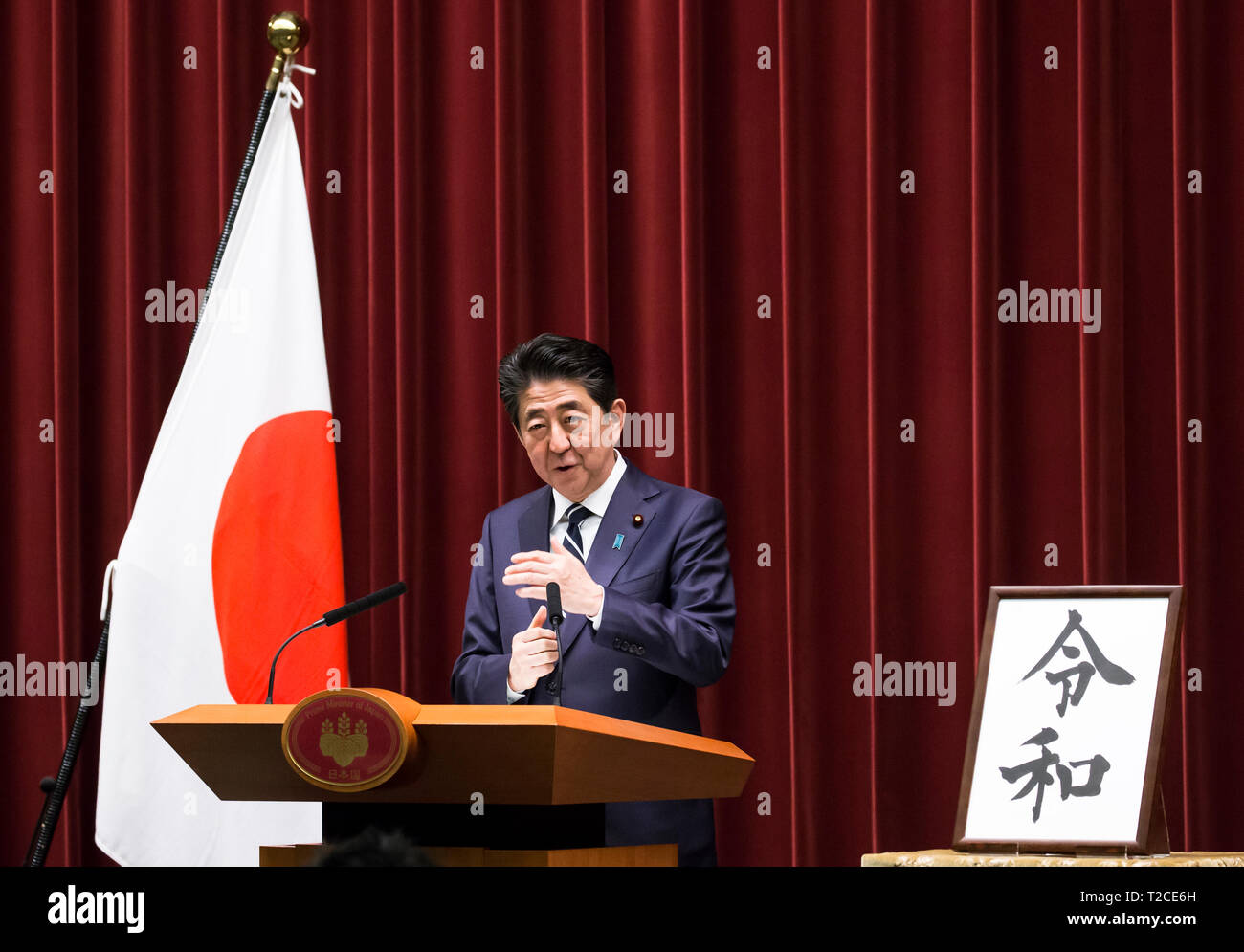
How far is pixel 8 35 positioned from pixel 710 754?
2.71 metres

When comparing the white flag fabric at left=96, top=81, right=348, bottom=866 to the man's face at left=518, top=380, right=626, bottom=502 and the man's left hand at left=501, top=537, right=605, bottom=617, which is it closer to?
the man's face at left=518, top=380, right=626, bottom=502

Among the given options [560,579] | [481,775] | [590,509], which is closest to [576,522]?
[590,509]

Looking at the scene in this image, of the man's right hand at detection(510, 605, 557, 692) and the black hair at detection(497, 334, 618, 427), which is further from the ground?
the black hair at detection(497, 334, 618, 427)

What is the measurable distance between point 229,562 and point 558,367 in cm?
87

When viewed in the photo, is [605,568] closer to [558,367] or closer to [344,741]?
[558,367]

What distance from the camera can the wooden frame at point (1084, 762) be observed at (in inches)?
57.6

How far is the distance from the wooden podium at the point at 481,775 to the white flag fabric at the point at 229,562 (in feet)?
3.83

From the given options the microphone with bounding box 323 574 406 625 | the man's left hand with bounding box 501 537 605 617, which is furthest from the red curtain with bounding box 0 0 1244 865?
the microphone with bounding box 323 574 406 625

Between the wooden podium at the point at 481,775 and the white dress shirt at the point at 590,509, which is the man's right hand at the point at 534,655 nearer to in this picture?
the wooden podium at the point at 481,775

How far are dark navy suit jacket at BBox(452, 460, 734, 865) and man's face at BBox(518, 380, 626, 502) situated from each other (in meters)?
0.07

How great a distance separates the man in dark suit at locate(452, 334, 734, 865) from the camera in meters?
2.09

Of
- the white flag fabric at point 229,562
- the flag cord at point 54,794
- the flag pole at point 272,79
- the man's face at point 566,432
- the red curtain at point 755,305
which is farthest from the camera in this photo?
the red curtain at point 755,305

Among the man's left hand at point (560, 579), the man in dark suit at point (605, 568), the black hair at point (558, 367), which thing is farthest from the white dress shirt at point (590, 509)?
the man's left hand at point (560, 579)
